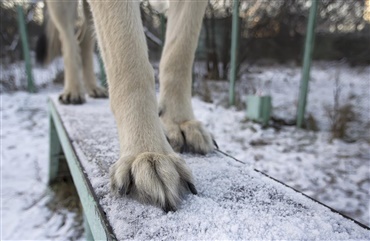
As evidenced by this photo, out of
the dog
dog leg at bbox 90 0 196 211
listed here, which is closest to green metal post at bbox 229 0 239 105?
the dog

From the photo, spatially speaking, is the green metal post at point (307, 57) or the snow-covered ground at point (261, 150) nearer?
the snow-covered ground at point (261, 150)

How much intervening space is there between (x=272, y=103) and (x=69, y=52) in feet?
9.56

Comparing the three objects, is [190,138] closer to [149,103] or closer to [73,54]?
[149,103]

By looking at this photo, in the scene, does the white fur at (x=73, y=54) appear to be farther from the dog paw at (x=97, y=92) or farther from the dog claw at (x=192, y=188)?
the dog claw at (x=192, y=188)

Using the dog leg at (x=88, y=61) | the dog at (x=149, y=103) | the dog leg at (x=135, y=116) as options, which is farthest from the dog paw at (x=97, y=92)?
the dog leg at (x=135, y=116)

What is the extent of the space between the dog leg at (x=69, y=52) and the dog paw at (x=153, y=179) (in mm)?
2049

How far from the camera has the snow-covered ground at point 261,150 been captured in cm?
198

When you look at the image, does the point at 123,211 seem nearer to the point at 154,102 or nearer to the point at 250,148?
the point at 154,102

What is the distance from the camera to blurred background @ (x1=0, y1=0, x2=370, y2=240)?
222 cm

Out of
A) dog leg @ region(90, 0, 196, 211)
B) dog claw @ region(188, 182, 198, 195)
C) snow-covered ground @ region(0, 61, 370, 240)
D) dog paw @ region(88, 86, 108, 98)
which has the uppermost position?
dog leg @ region(90, 0, 196, 211)

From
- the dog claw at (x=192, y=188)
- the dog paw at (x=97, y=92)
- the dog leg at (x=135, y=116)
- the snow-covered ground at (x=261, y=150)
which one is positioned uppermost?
the dog leg at (x=135, y=116)

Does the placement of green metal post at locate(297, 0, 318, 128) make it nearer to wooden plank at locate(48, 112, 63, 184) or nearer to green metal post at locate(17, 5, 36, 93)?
wooden plank at locate(48, 112, 63, 184)

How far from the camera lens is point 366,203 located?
2057 mm

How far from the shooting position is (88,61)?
3439mm
